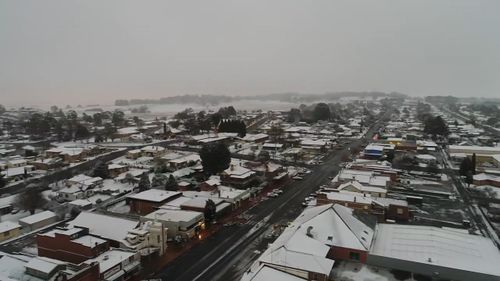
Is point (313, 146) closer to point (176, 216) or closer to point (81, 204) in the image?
point (176, 216)

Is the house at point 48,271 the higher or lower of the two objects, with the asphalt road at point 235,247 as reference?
higher

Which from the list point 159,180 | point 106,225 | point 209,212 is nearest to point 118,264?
point 106,225

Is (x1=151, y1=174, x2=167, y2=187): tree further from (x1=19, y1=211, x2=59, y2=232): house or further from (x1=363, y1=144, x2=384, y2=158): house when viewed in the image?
(x1=363, y1=144, x2=384, y2=158): house

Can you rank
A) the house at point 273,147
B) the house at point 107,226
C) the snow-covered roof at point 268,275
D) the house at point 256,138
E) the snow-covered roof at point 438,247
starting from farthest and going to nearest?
1. the house at point 256,138
2. the house at point 273,147
3. the house at point 107,226
4. the snow-covered roof at point 438,247
5. the snow-covered roof at point 268,275

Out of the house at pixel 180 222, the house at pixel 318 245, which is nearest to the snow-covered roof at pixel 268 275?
the house at pixel 318 245

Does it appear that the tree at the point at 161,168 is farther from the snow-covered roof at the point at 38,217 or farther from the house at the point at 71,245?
the house at the point at 71,245

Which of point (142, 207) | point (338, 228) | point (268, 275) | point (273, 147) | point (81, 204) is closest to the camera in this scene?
point (268, 275)

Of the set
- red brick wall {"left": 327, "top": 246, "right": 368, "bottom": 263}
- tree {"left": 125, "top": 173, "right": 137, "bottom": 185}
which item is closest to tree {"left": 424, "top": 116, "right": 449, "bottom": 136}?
red brick wall {"left": 327, "top": 246, "right": 368, "bottom": 263}

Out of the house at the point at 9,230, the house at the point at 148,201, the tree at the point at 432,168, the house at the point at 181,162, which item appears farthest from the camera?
the house at the point at 181,162
